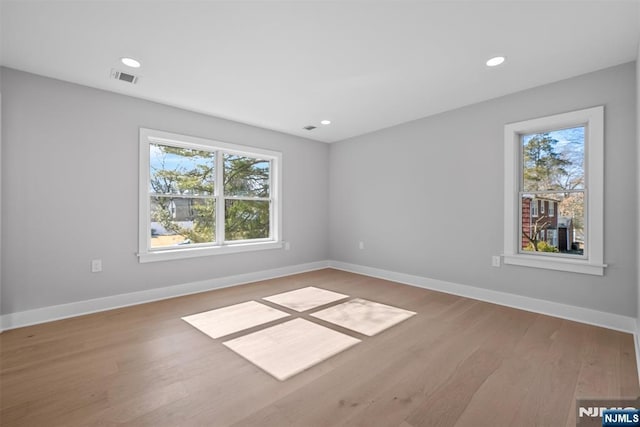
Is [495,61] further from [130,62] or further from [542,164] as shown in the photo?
[130,62]

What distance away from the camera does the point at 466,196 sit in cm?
384

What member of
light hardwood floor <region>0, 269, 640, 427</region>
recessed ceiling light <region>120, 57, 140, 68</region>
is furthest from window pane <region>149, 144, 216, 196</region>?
light hardwood floor <region>0, 269, 640, 427</region>

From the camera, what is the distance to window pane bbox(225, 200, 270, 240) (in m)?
4.52

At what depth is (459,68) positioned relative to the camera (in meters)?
2.82

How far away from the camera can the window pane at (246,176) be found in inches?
177

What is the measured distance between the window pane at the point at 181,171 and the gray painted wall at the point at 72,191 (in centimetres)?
27

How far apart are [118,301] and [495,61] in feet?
15.7

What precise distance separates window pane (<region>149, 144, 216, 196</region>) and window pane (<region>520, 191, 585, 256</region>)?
13.9 ft

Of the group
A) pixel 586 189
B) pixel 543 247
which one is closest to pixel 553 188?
pixel 586 189

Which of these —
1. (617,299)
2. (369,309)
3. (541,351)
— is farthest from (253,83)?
(617,299)

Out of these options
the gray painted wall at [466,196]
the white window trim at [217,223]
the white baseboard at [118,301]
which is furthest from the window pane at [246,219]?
the gray painted wall at [466,196]

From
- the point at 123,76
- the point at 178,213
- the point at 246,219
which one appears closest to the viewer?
the point at 123,76

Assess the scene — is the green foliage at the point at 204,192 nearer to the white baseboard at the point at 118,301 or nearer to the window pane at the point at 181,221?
the window pane at the point at 181,221

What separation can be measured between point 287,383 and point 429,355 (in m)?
1.16
